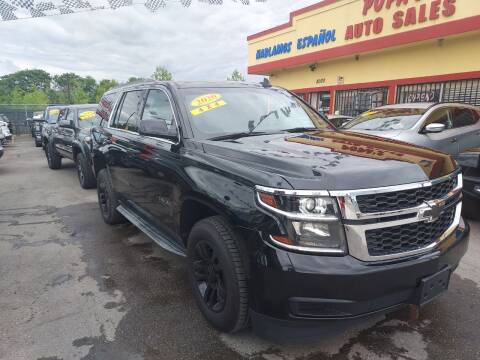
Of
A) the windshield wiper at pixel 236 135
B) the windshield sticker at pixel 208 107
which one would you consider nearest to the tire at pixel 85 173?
the windshield sticker at pixel 208 107

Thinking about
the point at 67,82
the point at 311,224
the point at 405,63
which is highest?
the point at 67,82

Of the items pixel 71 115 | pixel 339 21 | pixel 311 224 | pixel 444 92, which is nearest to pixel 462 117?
pixel 444 92

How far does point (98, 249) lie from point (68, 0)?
5.25 metres

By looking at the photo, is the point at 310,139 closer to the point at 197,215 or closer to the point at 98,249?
the point at 197,215

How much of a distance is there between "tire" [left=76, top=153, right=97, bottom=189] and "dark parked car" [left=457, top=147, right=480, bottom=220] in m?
6.55

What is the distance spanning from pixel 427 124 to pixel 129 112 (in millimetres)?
5453

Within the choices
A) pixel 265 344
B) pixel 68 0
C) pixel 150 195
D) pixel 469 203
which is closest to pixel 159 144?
pixel 150 195

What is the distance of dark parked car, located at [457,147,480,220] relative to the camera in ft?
16.4

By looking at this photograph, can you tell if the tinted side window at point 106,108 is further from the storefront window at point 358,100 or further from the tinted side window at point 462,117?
the storefront window at point 358,100

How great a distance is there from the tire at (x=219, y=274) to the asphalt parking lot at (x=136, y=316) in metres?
0.20

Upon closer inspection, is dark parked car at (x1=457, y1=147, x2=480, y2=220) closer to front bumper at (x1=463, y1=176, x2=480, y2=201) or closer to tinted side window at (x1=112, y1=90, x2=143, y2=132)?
front bumper at (x1=463, y1=176, x2=480, y2=201)

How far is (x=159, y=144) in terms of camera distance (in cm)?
343

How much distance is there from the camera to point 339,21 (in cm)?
1575

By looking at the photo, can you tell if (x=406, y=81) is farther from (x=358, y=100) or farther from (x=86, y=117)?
(x=86, y=117)
